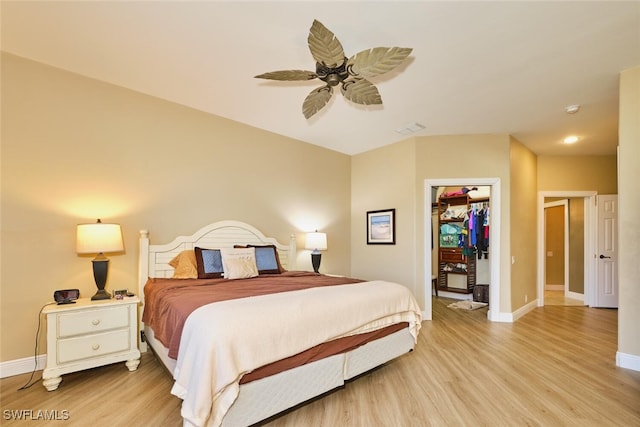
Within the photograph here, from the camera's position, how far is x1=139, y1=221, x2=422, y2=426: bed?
1.67m

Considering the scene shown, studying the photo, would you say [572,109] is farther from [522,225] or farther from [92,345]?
[92,345]

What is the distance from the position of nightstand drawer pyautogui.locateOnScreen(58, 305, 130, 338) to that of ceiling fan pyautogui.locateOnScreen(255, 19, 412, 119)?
238 cm

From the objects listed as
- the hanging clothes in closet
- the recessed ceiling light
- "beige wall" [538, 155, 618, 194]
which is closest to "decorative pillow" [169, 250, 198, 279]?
the recessed ceiling light

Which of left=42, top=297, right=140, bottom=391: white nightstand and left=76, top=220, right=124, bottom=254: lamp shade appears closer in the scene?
left=42, top=297, right=140, bottom=391: white nightstand

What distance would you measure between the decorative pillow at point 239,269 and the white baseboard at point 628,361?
12.2 feet

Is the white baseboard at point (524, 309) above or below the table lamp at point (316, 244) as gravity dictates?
below

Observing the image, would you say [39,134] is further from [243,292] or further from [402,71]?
[402,71]

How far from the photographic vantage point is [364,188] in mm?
5508

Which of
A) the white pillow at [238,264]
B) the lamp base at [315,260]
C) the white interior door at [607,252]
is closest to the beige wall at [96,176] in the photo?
the white pillow at [238,264]

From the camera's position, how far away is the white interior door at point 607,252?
5.40 m

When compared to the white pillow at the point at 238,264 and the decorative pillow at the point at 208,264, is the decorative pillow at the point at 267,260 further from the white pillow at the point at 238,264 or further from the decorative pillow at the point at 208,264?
the decorative pillow at the point at 208,264

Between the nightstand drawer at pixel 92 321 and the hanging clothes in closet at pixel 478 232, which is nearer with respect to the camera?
the nightstand drawer at pixel 92 321

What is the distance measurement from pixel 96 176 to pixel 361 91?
275cm

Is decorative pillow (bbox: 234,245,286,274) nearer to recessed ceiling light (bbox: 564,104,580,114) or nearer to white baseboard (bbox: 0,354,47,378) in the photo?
white baseboard (bbox: 0,354,47,378)
